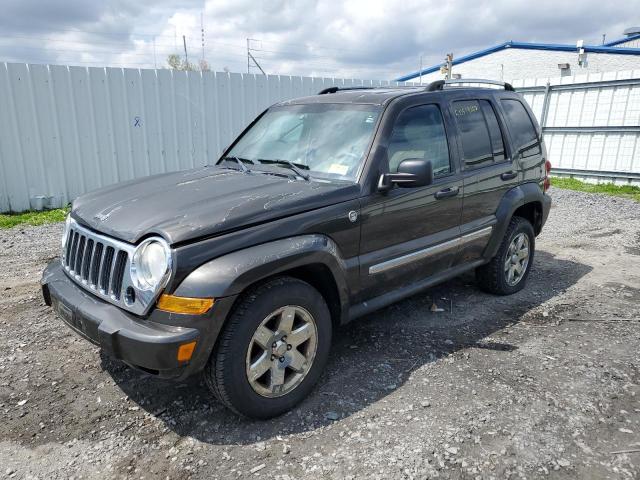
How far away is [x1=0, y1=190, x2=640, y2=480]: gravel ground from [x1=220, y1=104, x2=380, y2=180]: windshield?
145cm

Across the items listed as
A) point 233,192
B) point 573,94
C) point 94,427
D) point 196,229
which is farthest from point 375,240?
point 573,94

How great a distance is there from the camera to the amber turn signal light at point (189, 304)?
2426 mm

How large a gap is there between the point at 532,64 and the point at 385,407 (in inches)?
857

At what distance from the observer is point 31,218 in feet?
25.2

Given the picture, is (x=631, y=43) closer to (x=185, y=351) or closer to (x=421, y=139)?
(x=421, y=139)

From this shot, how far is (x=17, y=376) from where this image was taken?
3328 millimetres

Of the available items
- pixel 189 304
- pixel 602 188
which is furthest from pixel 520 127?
pixel 602 188

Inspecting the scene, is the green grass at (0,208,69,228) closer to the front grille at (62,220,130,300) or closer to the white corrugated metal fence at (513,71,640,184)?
the front grille at (62,220,130,300)

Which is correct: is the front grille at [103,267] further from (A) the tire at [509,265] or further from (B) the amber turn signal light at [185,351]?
(A) the tire at [509,265]

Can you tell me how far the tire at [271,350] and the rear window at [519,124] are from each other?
2.81m

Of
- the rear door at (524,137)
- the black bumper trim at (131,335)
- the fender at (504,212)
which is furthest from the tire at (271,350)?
the rear door at (524,137)

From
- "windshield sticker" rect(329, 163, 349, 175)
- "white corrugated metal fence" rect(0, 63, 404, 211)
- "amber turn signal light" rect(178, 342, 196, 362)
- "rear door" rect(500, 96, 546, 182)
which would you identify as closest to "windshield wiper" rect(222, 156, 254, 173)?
"windshield sticker" rect(329, 163, 349, 175)

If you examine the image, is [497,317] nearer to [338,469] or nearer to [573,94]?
[338,469]

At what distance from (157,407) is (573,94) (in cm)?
1264
